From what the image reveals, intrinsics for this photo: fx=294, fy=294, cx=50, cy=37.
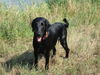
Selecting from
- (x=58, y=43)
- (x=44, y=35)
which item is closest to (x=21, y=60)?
(x=44, y=35)

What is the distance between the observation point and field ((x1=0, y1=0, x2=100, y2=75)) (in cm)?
593

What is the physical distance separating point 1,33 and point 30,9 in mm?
1710

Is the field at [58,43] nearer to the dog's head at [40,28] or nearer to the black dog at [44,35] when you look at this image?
the black dog at [44,35]

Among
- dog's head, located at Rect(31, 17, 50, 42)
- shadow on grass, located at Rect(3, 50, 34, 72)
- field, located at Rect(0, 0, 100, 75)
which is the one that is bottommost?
shadow on grass, located at Rect(3, 50, 34, 72)

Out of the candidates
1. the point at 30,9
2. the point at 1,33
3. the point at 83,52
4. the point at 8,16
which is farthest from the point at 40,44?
the point at 30,9

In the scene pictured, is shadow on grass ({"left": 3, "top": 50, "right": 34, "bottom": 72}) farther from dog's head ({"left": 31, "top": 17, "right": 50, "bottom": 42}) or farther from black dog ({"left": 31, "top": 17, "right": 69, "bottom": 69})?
dog's head ({"left": 31, "top": 17, "right": 50, "bottom": 42})

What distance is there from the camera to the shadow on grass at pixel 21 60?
20.9 ft

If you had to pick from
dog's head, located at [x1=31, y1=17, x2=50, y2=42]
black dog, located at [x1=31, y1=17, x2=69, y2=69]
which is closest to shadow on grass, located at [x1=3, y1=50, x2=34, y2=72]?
black dog, located at [x1=31, y1=17, x2=69, y2=69]

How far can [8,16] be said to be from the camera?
8.16 meters

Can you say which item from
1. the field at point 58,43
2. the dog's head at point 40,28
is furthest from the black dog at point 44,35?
the field at point 58,43

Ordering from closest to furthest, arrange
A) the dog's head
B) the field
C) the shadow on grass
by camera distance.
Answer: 1. the dog's head
2. the field
3. the shadow on grass

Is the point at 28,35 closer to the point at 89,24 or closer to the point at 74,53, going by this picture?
the point at 74,53

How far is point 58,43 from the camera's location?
24.7 ft

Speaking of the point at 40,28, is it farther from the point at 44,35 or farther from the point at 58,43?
the point at 58,43
